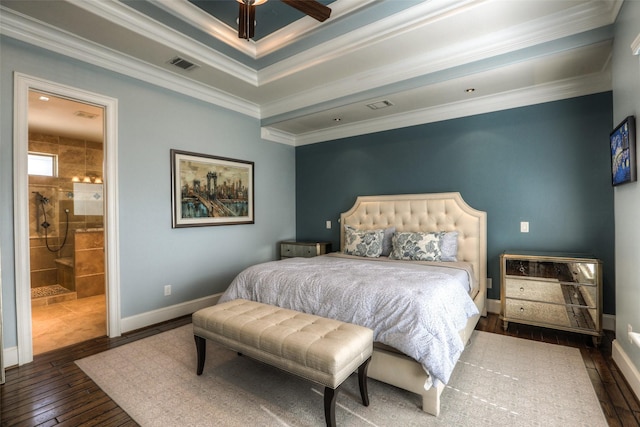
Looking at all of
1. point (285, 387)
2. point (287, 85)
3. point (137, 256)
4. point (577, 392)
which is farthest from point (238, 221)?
point (577, 392)

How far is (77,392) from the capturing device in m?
2.16

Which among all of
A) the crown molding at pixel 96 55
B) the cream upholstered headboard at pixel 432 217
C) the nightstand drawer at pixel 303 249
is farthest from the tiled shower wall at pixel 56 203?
the cream upholstered headboard at pixel 432 217

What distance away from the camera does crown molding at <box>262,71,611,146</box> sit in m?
3.13

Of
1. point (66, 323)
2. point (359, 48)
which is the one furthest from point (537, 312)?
point (66, 323)

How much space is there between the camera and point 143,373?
7.83 feet

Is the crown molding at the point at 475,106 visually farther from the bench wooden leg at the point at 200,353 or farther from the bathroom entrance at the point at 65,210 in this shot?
the bench wooden leg at the point at 200,353

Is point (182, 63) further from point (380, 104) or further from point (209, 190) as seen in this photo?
point (380, 104)

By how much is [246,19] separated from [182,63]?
154 centimetres

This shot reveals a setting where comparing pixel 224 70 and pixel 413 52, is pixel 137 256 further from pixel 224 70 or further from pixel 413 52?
pixel 413 52

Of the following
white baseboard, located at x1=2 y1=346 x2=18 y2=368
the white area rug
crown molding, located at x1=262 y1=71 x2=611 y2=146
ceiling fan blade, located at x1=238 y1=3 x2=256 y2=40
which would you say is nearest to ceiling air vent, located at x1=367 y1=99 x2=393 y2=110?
crown molding, located at x1=262 y1=71 x2=611 y2=146

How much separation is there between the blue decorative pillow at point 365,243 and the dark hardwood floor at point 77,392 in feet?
5.98

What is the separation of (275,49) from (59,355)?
3545mm

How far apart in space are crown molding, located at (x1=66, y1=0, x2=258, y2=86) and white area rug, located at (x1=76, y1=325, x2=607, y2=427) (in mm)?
2819

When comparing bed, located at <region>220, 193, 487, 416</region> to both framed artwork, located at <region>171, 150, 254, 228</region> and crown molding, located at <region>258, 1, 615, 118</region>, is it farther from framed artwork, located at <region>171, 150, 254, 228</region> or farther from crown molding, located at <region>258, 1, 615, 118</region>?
crown molding, located at <region>258, 1, 615, 118</region>
